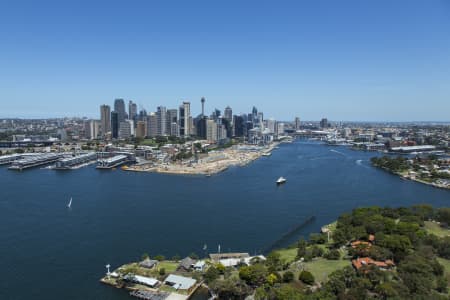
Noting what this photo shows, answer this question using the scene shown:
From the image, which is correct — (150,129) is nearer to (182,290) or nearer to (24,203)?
(24,203)

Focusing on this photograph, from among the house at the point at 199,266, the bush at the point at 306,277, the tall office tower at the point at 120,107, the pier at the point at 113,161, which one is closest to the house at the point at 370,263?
the bush at the point at 306,277

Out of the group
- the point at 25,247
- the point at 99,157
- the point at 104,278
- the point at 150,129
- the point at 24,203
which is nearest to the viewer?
the point at 104,278

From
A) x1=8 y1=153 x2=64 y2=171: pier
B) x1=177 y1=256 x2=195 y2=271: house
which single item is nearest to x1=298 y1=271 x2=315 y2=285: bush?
x1=177 y1=256 x2=195 y2=271: house

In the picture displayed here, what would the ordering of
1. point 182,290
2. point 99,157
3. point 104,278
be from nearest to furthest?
point 182,290 → point 104,278 → point 99,157

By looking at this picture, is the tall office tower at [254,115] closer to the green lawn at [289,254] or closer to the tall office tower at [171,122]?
the tall office tower at [171,122]

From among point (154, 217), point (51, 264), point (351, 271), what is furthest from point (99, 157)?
point (351, 271)

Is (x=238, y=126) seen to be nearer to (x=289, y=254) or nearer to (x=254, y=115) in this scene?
(x=254, y=115)

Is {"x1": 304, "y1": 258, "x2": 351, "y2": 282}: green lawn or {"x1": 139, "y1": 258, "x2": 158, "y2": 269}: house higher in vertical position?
{"x1": 304, "y1": 258, "x2": 351, "y2": 282}: green lawn

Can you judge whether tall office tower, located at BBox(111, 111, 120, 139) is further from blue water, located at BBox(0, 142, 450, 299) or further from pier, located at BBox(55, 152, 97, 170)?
blue water, located at BBox(0, 142, 450, 299)
